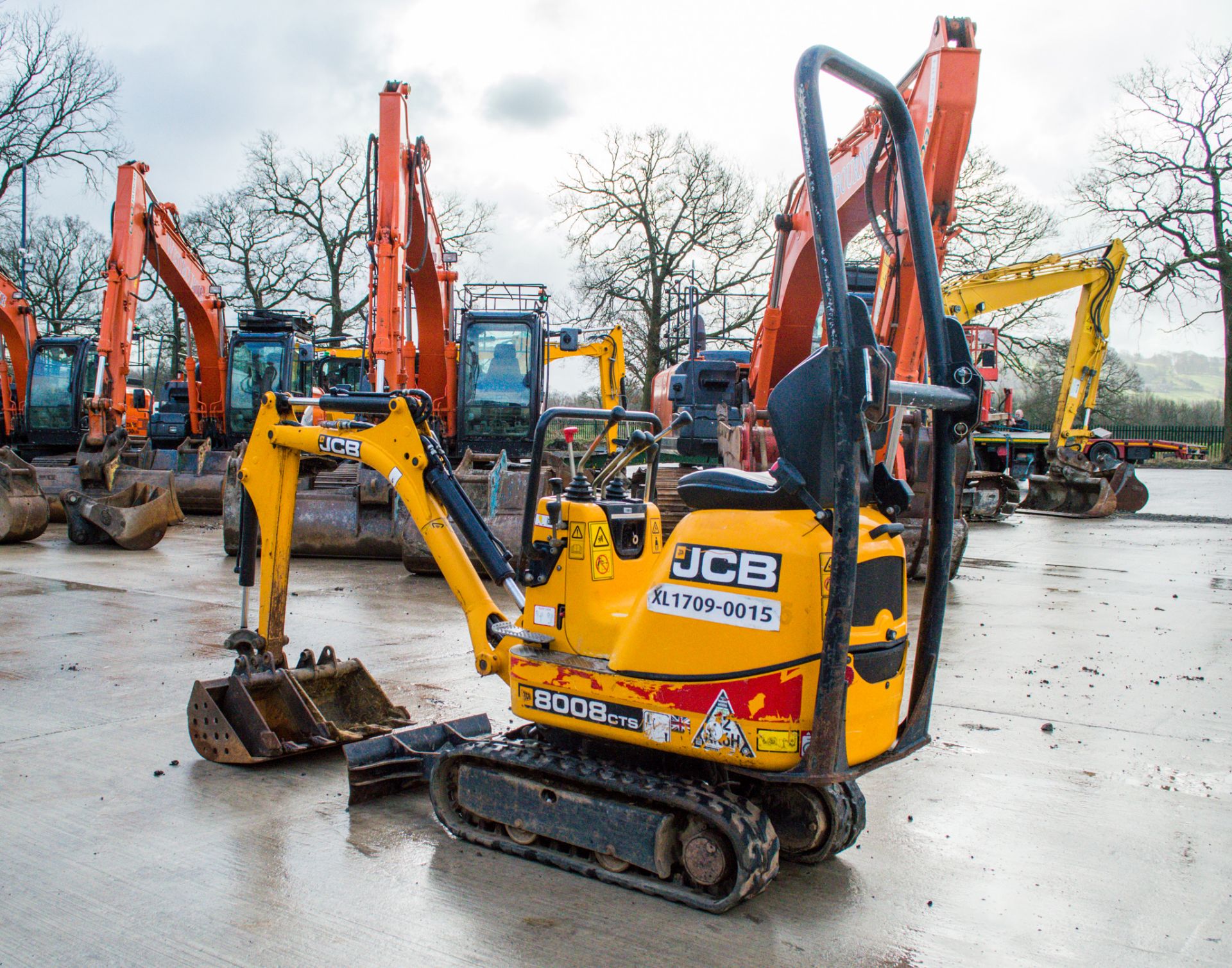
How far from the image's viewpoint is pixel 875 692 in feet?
9.25

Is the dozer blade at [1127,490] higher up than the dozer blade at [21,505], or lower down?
higher up

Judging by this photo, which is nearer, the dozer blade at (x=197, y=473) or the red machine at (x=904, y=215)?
the red machine at (x=904, y=215)

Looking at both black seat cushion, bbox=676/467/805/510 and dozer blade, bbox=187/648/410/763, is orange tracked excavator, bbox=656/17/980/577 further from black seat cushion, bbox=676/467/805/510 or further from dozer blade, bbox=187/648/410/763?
black seat cushion, bbox=676/467/805/510

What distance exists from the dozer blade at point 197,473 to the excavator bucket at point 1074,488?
43.1 ft

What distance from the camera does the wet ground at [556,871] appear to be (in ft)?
8.90

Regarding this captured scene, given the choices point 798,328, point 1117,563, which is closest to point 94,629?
point 798,328

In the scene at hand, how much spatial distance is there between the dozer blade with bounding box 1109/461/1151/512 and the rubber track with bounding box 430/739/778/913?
15362 mm

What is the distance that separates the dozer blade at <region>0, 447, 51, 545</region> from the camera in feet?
37.4

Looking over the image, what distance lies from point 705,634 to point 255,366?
15466mm

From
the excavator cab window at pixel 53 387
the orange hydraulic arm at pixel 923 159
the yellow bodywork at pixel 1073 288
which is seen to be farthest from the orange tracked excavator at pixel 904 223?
the excavator cab window at pixel 53 387

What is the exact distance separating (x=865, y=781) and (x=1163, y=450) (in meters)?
29.4

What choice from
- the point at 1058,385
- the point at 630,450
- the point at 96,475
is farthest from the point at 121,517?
the point at 1058,385

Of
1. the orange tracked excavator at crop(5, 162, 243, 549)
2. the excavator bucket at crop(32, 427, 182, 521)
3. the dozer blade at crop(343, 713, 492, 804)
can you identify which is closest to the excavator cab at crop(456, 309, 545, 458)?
the orange tracked excavator at crop(5, 162, 243, 549)

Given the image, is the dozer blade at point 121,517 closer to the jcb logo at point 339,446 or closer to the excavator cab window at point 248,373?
the excavator cab window at point 248,373
